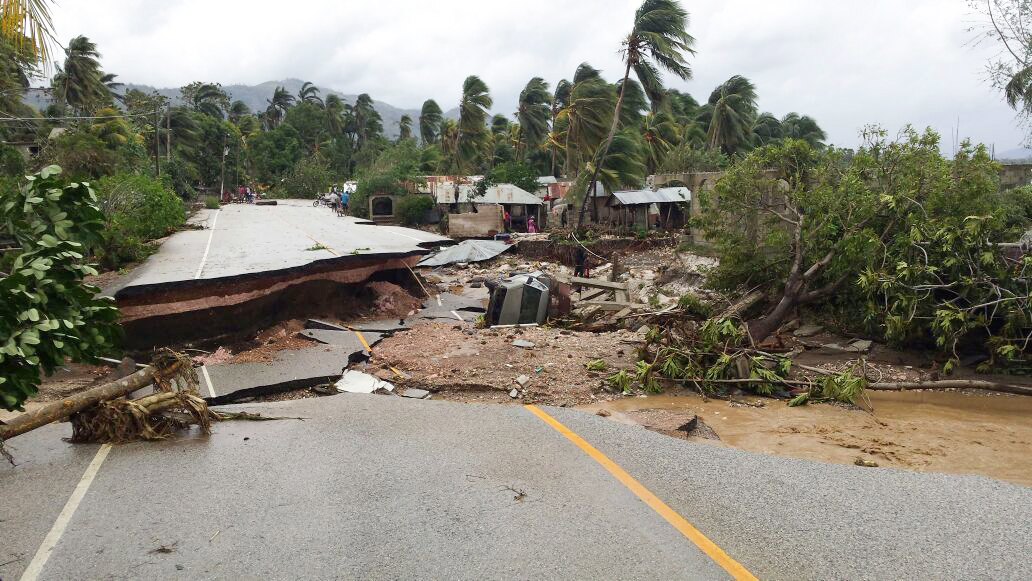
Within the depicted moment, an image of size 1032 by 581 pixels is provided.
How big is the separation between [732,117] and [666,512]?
48621mm

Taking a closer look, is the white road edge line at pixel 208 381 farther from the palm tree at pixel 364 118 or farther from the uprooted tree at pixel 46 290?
the palm tree at pixel 364 118

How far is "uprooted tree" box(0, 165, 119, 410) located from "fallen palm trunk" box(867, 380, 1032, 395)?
9957 millimetres

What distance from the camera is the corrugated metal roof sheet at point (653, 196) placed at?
36.2m

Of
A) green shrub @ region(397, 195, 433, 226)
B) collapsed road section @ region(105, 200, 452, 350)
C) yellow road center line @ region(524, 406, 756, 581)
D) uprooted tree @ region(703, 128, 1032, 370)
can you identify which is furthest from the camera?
green shrub @ region(397, 195, 433, 226)

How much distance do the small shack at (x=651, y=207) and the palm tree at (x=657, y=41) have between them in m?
6.58

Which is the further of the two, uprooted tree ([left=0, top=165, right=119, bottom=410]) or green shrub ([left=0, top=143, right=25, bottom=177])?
green shrub ([left=0, top=143, right=25, bottom=177])

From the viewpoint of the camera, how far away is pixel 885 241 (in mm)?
12531

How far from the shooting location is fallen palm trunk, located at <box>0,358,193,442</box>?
17.5ft

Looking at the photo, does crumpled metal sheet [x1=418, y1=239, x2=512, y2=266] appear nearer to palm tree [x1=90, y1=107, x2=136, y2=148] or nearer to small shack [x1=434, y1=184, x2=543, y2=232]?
small shack [x1=434, y1=184, x2=543, y2=232]

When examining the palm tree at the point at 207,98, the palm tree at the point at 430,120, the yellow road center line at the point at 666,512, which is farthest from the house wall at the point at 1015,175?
the palm tree at the point at 207,98

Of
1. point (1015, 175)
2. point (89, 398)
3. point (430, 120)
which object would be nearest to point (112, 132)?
point (89, 398)

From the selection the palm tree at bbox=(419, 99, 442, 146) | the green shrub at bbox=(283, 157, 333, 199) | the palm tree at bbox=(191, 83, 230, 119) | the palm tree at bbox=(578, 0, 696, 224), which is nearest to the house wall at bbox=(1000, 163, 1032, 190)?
the palm tree at bbox=(578, 0, 696, 224)

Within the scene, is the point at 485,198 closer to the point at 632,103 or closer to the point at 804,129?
the point at 632,103

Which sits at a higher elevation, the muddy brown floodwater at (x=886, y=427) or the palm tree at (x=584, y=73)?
the palm tree at (x=584, y=73)
